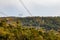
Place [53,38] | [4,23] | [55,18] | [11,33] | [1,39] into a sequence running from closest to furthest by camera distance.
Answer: [1,39]
[11,33]
[4,23]
[53,38]
[55,18]

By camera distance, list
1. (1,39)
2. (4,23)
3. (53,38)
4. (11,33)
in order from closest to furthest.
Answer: (1,39) → (11,33) → (4,23) → (53,38)

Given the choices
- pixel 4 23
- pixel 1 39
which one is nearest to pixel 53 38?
pixel 4 23

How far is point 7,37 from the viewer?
1936 centimetres

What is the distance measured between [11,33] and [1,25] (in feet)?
5.36

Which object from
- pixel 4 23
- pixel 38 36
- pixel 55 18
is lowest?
pixel 55 18

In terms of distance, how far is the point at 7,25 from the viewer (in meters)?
21.8

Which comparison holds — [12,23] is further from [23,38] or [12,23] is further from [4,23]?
[23,38]

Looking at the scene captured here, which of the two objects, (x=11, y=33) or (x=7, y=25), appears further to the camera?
(x=7, y=25)

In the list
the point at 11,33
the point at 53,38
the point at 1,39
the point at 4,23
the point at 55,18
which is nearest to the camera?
the point at 1,39

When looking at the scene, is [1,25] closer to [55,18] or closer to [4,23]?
[4,23]

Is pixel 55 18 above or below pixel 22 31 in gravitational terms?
below

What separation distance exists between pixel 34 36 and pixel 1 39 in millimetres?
3790

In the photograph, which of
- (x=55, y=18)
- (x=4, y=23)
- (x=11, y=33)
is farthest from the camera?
(x=55, y=18)

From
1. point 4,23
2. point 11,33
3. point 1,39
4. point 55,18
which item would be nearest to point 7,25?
point 4,23
